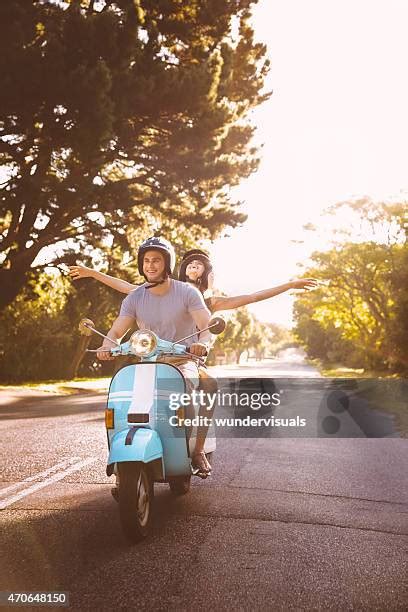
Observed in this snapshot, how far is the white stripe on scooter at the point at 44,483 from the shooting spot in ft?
17.5

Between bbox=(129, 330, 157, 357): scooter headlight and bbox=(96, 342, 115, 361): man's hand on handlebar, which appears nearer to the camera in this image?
bbox=(129, 330, 157, 357): scooter headlight

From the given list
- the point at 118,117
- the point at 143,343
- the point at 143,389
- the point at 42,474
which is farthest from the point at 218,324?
the point at 118,117

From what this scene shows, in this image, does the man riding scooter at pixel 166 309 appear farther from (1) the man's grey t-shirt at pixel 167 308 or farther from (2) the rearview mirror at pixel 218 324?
(2) the rearview mirror at pixel 218 324

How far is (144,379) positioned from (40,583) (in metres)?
1.63

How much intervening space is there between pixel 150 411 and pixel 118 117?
1517cm

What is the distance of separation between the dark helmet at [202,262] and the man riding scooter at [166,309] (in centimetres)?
111

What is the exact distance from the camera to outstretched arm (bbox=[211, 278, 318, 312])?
5660 mm

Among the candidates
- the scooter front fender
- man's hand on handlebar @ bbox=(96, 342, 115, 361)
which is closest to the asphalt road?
the scooter front fender

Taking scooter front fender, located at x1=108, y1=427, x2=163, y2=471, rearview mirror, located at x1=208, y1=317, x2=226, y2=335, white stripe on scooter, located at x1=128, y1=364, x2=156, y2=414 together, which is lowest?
scooter front fender, located at x1=108, y1=427, x2=163, y2=471

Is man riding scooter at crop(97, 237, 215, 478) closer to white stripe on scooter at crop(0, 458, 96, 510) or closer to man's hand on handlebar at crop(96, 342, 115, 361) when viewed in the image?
man's hand on handlebar at crop(96, 342, 115, 361)

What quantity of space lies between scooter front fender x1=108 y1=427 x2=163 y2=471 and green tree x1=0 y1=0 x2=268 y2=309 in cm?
1418

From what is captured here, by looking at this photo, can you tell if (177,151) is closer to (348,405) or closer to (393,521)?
(348,405)

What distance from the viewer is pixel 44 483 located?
20.1 feet

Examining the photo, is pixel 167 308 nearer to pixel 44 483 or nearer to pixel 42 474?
pixel 44 483
